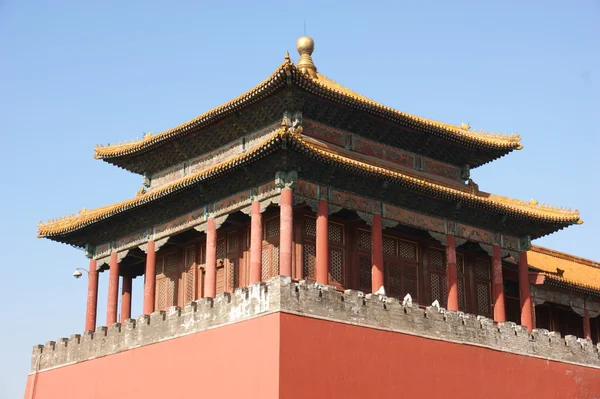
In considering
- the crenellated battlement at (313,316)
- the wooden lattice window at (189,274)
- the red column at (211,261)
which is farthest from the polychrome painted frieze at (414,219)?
the wooden lattice window at (189,274)

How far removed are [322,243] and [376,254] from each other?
6.53ft

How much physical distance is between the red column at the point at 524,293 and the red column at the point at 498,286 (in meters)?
0.70

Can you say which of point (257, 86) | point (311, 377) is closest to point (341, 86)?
point (257, 86)

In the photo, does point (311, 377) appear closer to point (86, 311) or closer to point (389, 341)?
point (389, 341)

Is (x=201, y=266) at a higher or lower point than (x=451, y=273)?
higher

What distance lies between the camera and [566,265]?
127 feet

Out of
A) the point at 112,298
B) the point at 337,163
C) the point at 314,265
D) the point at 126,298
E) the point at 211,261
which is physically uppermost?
→ the point at 337,163

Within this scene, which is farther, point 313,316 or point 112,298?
point 112,298

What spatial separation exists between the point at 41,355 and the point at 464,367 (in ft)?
41.9

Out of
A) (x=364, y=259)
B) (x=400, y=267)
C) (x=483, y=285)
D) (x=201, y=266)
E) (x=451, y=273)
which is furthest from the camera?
(x=483, y=285)

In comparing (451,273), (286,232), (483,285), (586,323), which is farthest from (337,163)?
(586,323)

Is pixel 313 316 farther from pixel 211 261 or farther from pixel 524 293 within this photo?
pixel 524 293

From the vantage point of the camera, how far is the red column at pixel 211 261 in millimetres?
28219

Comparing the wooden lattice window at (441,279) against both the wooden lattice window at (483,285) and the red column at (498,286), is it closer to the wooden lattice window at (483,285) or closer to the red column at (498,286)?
the wooden lattice window at (483,285)
